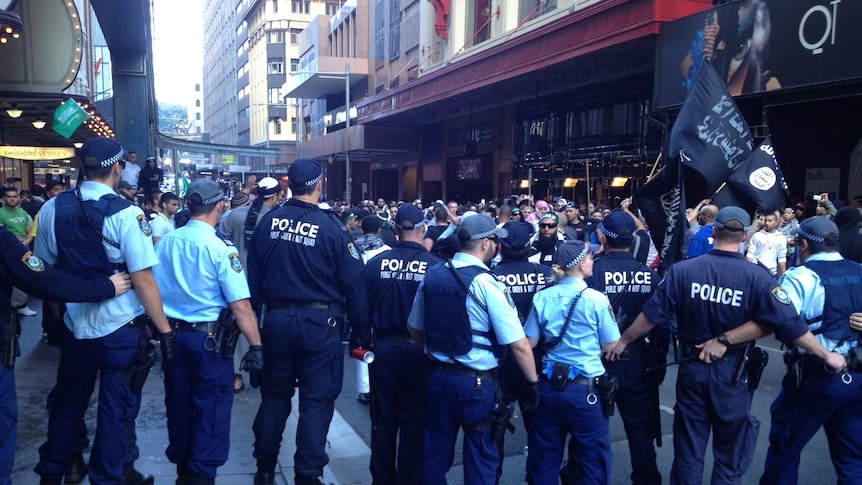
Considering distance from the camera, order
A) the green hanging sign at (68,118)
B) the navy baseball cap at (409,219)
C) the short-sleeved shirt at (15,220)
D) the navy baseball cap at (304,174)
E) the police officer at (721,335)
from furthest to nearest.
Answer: the green hanging sign at (68,118) → the short-sleeved shirt at (15,220) → the navy baseball cap at (409,219) → the navy baseball cap at (304,174) → the police officer at (721,335)

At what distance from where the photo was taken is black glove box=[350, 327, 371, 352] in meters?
4.45

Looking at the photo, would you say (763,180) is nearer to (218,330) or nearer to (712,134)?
(712,134)

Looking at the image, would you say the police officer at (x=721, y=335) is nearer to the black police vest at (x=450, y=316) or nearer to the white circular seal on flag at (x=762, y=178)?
the black police vest at (x=450, y=316)

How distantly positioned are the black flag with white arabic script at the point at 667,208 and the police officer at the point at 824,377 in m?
1.85

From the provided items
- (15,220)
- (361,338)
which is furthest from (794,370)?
(15,220)

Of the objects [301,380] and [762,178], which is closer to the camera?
[301,380]

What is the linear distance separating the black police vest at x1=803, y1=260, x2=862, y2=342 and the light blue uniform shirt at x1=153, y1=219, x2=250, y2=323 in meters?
3.75

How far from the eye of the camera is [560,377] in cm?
383

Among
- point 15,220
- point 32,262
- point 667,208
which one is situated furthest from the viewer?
point 15,220

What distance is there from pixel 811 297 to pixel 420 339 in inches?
98.0

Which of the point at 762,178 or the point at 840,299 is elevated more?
the point at 762,178

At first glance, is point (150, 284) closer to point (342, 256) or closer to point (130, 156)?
point (342, 256)

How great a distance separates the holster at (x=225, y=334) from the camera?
4.30 meters

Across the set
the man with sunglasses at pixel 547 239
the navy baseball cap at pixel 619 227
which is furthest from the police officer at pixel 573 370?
the man with sunglasses at pixel 547 239
